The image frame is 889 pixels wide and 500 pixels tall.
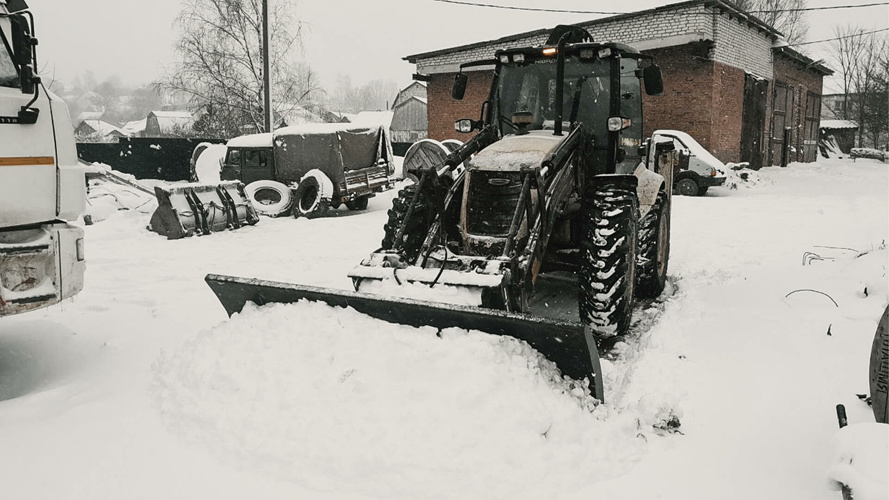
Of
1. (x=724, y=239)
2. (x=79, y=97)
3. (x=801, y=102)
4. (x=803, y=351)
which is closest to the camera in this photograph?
(x=803, y=351)

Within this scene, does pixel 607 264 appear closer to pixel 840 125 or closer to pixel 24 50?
pixel 24 50

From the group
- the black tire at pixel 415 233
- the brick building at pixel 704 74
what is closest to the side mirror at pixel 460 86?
the black tire at pixel 415 233

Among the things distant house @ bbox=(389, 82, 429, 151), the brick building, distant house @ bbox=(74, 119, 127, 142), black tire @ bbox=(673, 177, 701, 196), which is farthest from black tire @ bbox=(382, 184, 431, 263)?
distant house @ bbox=(74, 119, 127, 142)

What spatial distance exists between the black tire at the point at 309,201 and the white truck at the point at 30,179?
8.81 metres

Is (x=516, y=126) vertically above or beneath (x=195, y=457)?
above

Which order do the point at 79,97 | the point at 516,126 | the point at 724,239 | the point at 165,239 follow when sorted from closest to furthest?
the point at 516,126 → the point at 724,239 → the point at 165,239 → the point at 79,97

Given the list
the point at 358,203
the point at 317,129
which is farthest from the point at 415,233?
the point at 358,203

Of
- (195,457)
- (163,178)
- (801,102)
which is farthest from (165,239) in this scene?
(801,102)

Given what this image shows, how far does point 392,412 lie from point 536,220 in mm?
1884

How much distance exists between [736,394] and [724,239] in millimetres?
6134

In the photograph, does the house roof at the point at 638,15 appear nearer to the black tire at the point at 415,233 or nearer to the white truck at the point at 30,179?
the black tire at the point at 415,233

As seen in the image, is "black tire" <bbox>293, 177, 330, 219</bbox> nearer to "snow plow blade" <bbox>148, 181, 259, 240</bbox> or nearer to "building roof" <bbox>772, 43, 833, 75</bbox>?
"snow plow blade" <bbox>148, 181, 259, 240</bbox>

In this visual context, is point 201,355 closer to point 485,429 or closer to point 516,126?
point 485,429

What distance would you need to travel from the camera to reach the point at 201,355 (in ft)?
12.5
